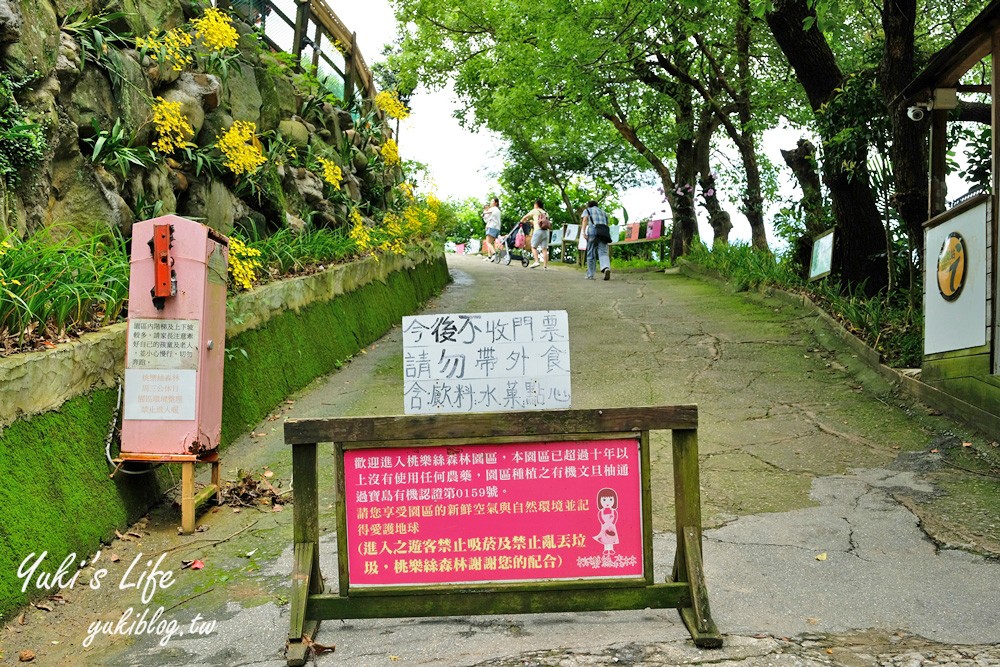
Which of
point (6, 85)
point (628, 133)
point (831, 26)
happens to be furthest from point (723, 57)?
point (6, 85)

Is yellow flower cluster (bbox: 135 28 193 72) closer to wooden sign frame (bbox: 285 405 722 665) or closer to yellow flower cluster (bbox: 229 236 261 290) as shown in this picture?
yellow flower cluster (bbox: 229 236 261 290)

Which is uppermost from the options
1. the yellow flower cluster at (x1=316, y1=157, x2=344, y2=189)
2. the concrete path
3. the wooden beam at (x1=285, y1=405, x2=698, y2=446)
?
the yellow flower cluster at (x1=316, y1=157, x2=344, y2=189)

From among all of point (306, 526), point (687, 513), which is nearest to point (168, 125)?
point (306, 526)

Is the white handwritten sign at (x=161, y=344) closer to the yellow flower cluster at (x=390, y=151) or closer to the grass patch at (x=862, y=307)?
the grass patch at (x=862, y=307)

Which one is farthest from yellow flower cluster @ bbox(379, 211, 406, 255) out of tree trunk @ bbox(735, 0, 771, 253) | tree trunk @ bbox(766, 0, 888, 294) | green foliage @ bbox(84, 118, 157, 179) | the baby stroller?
the baby stroller

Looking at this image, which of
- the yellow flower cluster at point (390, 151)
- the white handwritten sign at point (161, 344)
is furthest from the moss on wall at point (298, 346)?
the yellow flower cluster at point (390, 151)

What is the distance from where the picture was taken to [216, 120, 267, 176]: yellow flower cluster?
342 inches

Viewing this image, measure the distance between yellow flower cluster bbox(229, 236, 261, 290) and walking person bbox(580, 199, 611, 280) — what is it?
1054cm

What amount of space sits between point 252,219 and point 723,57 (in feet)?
42.2

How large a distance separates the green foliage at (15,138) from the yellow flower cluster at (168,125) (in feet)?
5.44

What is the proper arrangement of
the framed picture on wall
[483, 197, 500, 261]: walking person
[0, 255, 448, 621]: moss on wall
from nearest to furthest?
1. [0, 255, 448, 621]: moss on wall
2. the framed picture on wall
3. [483, 197, 500, 261]: walking person

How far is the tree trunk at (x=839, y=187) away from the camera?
35.5 ft

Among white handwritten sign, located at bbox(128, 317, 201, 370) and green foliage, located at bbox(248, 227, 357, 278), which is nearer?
white handwritten sign, located at bbox(128, 317, 201, 370)

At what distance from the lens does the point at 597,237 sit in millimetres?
18141
